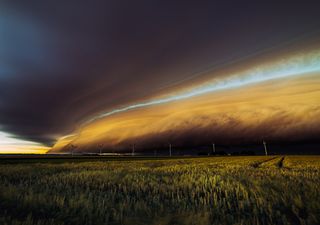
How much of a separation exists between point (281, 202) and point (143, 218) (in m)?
4.27

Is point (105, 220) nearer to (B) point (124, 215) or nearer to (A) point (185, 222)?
(B) point (124, 215)

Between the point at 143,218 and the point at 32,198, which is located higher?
the point at 32,198

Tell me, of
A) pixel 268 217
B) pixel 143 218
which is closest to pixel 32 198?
pixel 143 218

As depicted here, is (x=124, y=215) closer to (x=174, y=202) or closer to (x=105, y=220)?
(x=105, y=220)

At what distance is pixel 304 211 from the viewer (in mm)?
5434

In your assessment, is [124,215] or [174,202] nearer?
[124,215]

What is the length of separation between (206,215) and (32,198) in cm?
525

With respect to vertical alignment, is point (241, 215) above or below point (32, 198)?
below

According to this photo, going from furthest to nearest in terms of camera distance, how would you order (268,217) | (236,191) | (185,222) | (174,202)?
(236,191)
(174,202)
(268,217)
(185,222)

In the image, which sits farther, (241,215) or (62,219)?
(241,215)

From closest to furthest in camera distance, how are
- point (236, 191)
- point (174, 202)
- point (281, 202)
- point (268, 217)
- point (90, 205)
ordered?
point (268, 217), point (90, 205), point (281, 202), point (174, 202), point (236, 191)

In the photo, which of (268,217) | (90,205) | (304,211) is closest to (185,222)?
(268,217)

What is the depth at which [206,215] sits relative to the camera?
5.01 m

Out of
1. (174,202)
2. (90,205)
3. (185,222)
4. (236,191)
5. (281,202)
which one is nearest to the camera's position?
(185,222)
